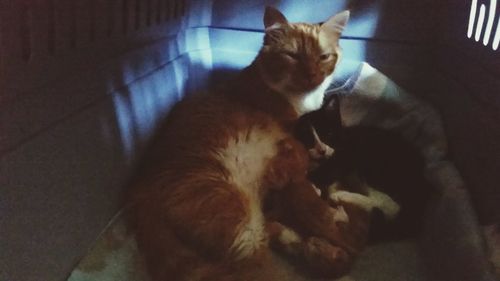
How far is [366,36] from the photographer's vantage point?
168 centimetres

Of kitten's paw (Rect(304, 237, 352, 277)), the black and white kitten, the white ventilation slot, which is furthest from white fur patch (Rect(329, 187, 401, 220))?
the white ventilation slot

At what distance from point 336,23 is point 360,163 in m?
0.41

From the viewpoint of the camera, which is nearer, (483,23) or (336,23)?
(483,23)

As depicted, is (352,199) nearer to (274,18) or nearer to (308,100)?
(308,100)

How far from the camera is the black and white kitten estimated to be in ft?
4.45

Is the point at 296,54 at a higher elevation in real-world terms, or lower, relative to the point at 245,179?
higher

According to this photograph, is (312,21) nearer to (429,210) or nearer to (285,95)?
(285,95)

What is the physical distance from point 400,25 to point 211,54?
A: 628mm

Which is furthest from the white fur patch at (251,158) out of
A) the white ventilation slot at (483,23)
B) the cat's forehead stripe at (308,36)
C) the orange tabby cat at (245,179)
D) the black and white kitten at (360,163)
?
the white ventilation slot at (483,23)

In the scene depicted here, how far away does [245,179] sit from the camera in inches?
52.8

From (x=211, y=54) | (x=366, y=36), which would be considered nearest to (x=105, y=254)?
(x=211, y=54)

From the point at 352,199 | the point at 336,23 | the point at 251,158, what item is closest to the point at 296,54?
the point at 336,23

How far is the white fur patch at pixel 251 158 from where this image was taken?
4.31 ft

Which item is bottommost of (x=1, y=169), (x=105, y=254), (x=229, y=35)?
(x=105, y=254)
